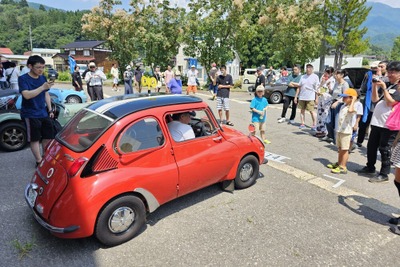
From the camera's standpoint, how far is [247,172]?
4648 millimetres

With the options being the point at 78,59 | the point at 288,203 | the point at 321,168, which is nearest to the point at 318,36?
the point at 321,168

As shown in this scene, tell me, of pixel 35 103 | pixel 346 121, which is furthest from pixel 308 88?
pixel 35 103

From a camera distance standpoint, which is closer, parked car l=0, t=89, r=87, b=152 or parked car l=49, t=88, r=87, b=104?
parked car l=0, t=89, r=87, b=152

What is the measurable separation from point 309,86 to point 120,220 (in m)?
6.89

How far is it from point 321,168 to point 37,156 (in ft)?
17.9

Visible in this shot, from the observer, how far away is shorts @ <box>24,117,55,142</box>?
478 centimetres

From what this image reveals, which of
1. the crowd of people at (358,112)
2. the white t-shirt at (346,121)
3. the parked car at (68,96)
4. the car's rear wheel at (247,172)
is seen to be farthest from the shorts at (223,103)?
the parked car at (68,96)

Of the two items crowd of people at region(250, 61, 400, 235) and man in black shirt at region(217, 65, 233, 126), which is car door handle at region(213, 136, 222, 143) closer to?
crowd of people at region(250, 61, 400, 235)

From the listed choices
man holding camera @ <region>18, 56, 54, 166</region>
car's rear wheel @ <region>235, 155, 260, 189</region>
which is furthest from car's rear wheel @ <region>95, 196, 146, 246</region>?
man holding camera @ <region>18, 56, 54, 166</region>

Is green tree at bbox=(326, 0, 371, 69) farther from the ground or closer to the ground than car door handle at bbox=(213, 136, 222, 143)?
farther from the ground

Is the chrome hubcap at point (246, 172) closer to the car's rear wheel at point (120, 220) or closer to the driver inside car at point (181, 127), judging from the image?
the driver inside car at point (181, 127)

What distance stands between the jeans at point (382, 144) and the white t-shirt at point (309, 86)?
336 cm

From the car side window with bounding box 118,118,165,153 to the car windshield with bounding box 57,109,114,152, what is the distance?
251 millimetres

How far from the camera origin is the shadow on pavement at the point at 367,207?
3.79 meters
